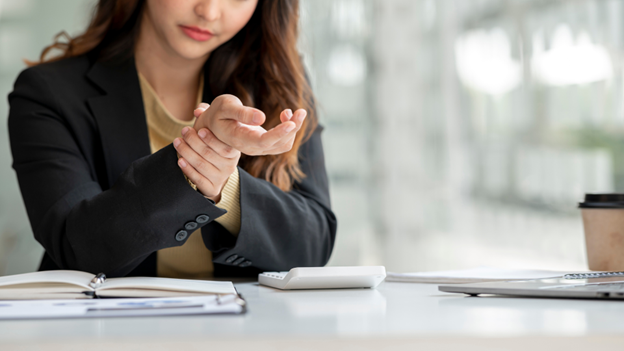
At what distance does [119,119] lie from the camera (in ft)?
3.60

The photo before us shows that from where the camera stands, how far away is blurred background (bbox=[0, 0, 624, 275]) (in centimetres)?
230

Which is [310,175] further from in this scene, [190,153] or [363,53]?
[363,53]

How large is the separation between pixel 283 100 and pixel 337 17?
1.18m

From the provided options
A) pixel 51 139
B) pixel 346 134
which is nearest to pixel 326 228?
pixel 51 139

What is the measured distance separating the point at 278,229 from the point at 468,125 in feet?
5.29

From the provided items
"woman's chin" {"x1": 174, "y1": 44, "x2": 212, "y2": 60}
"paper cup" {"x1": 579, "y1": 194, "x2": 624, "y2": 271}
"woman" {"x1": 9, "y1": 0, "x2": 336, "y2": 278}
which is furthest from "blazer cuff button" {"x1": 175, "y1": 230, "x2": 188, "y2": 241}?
"paper cup" {"x1": 579, "y1": 194, "x2": 624, "y2": 271}

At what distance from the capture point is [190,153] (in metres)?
0.73

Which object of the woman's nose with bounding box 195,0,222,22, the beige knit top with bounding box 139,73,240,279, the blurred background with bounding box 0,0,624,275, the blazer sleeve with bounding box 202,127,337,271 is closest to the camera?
the blazer sleeve with bounding box 202,127,337,271

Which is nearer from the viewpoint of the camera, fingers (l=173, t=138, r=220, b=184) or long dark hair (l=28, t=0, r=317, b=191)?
fingers (l=173, t=138, r=220, b=184)

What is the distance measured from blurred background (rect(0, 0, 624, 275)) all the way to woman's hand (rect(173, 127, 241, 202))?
1558mm

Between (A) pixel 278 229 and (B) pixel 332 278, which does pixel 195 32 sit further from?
(B) pixel 332 278

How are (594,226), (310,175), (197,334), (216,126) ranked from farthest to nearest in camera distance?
(310,175), (594,226), (216,126), (197,334)

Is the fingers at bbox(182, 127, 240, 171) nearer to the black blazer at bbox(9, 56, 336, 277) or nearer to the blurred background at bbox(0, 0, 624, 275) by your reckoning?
the black blazer at bbox(9, 56, 336, 277)

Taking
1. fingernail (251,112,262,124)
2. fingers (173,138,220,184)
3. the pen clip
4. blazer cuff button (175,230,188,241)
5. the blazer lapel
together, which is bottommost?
the pen clip
